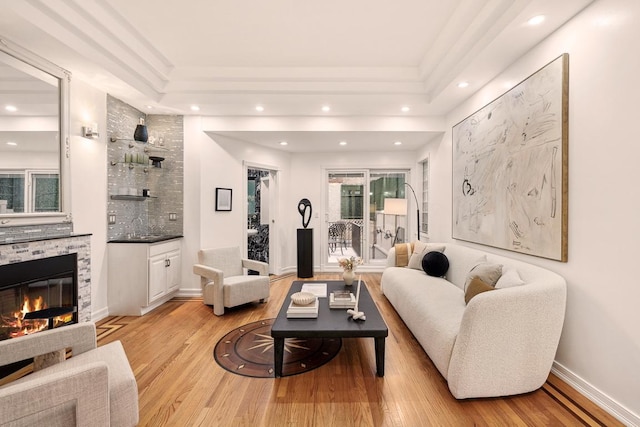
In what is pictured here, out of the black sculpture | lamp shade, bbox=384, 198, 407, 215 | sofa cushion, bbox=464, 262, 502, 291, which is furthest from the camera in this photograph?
the black sculpture

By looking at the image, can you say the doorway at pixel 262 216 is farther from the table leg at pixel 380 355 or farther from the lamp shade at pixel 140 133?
the table leg at pixel 380 355

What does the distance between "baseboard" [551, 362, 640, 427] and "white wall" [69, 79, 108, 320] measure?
460 cm

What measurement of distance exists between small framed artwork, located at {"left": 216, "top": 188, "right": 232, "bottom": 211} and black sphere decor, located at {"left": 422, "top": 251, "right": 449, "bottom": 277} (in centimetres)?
307

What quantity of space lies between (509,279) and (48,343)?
10.4 feet

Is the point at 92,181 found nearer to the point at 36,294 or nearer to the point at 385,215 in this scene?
the point at 36,294

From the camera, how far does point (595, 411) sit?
1.83 metres

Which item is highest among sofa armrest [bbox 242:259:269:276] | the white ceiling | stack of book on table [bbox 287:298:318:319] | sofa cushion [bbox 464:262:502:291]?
the white ceiling

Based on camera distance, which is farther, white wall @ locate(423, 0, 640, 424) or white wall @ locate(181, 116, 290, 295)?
white wall @ locate(181, 116, 290, 295)

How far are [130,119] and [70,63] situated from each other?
117 centimetres

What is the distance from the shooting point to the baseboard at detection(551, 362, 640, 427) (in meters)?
1.70

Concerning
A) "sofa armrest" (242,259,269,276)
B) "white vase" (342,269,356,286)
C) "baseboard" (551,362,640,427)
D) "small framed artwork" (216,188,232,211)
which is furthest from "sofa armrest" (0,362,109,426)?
"small framed artwork" (216,188,232,211)

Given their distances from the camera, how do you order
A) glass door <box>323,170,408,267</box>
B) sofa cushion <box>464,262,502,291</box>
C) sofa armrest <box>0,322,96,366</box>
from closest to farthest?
1. sofa armrest <box>0,322,96,366</box>
2. sofa cushion <box>464,262,502,291</box>
3. glass door <box>323,170,408,267</box>

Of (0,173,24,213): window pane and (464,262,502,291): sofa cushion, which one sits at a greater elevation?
(0,173,24,213): window pane

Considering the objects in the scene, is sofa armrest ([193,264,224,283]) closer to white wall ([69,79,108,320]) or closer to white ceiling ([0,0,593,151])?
white wall ([69,79,108,320])
